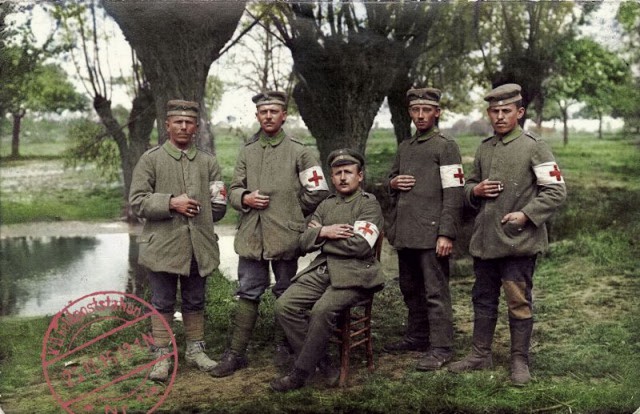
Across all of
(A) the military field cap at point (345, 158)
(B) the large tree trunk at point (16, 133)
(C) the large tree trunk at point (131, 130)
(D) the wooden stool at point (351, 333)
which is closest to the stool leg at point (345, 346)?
(D) the wooden stool at point (351, 333)

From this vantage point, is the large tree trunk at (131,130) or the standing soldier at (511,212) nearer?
the standing soldier at (511,212)

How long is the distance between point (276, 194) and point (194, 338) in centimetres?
121

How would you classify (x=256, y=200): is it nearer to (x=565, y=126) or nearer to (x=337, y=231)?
(x=337, y=231)

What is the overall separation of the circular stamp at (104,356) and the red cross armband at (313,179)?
139cm

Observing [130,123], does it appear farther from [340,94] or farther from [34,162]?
[340,94]

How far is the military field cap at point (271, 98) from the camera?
4430mm

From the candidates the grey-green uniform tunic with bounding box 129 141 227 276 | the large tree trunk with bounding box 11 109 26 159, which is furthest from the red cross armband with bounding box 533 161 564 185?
the large tree trunk with bounding box 11 109 26 159

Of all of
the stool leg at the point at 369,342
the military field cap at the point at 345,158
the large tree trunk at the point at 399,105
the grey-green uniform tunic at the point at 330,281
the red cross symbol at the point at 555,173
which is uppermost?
A: the large tree trunk at the point at 399,105

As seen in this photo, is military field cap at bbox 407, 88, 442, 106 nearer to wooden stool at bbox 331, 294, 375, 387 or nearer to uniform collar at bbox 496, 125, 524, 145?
uniform collar at bbox 496, 125, 524, 145

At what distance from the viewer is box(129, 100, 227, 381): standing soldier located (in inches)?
172

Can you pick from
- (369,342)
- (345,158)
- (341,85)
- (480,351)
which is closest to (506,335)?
(480,351)

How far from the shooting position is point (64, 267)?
192 inches

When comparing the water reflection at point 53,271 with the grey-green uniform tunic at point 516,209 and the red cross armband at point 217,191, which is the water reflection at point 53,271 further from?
the grey-green uniform tunic at point 516,209

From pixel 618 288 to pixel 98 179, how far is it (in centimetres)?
427
